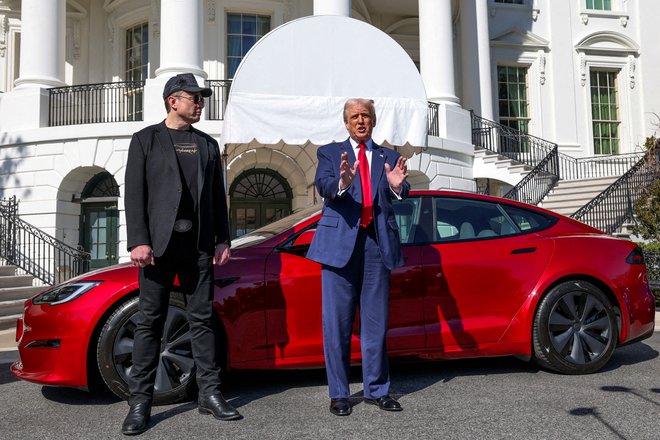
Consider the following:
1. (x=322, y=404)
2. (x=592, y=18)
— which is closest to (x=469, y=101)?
(x=592, y=18)

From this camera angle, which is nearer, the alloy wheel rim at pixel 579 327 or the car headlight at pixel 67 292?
the car headlight at pixel 67 292

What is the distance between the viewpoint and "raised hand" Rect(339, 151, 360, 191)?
135 inches

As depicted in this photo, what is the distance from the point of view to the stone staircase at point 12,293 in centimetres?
918

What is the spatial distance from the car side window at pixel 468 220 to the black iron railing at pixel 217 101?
10.8 metres

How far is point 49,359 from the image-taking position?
154 inches

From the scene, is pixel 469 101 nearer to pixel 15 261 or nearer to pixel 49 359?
pixel 15 261

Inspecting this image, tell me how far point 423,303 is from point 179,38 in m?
11.4

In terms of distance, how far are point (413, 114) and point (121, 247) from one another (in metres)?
8.04

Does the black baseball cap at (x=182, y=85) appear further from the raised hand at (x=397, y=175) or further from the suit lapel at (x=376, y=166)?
the raised hand at (x=397, y=175)

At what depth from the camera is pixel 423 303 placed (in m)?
4.38

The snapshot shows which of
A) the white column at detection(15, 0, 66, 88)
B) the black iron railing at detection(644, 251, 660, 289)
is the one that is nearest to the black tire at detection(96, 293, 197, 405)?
the black iron railing at detection(644, 251, 660, 289)

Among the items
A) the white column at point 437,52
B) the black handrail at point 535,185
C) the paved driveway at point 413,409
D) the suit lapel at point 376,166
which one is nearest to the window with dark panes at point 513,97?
the black handrail at point 535,185

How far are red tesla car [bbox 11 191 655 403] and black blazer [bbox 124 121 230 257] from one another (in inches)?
25.8

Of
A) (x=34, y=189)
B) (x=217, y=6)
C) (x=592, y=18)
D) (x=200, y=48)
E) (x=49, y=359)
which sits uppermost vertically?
(x=592, y=18)
